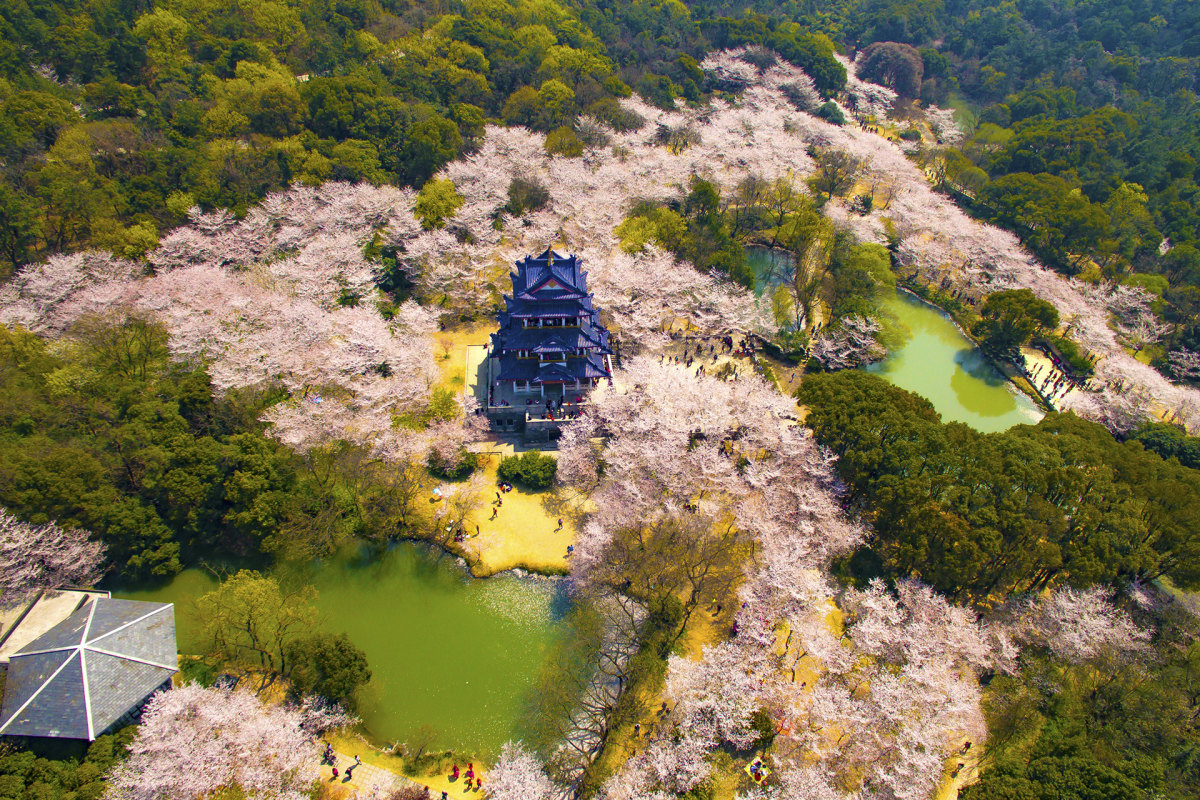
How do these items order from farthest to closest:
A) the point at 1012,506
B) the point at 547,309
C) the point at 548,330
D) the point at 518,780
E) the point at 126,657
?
1. the point at 548,330
2. the point at 547,309
3. the point at 1012,506
4. the point at 126,657
5. the point at 518,780

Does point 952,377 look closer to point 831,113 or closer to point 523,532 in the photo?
point 523,532

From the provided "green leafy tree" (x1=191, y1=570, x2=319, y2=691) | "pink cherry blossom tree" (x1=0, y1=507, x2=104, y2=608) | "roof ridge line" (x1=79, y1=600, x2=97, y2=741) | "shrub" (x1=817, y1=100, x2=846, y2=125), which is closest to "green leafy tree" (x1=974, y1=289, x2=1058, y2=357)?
"shrub" (x1=817, y1=100, x2=846, y2=125)

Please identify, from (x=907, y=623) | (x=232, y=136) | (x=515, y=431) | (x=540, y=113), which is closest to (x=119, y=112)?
(x=232, y=136)

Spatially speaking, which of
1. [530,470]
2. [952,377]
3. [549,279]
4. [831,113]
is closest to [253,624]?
[530,470]

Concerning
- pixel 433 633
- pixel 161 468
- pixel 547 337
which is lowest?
pixel 433 633

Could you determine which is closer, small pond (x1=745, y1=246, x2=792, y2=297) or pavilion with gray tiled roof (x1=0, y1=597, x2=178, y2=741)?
pavilion with gray tiled roof (x1=0, y1=597, x2=178, y2=741)

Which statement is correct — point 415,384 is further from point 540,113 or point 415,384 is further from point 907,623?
point 540,113

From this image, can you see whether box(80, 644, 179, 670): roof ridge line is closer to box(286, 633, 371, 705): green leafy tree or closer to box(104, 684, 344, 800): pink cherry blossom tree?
box(104, 684, 344, 800): pink cherry blossom tree

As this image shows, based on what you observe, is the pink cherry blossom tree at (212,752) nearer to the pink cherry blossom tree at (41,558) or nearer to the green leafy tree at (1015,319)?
the pink cherry blossom tree at (41,558)
